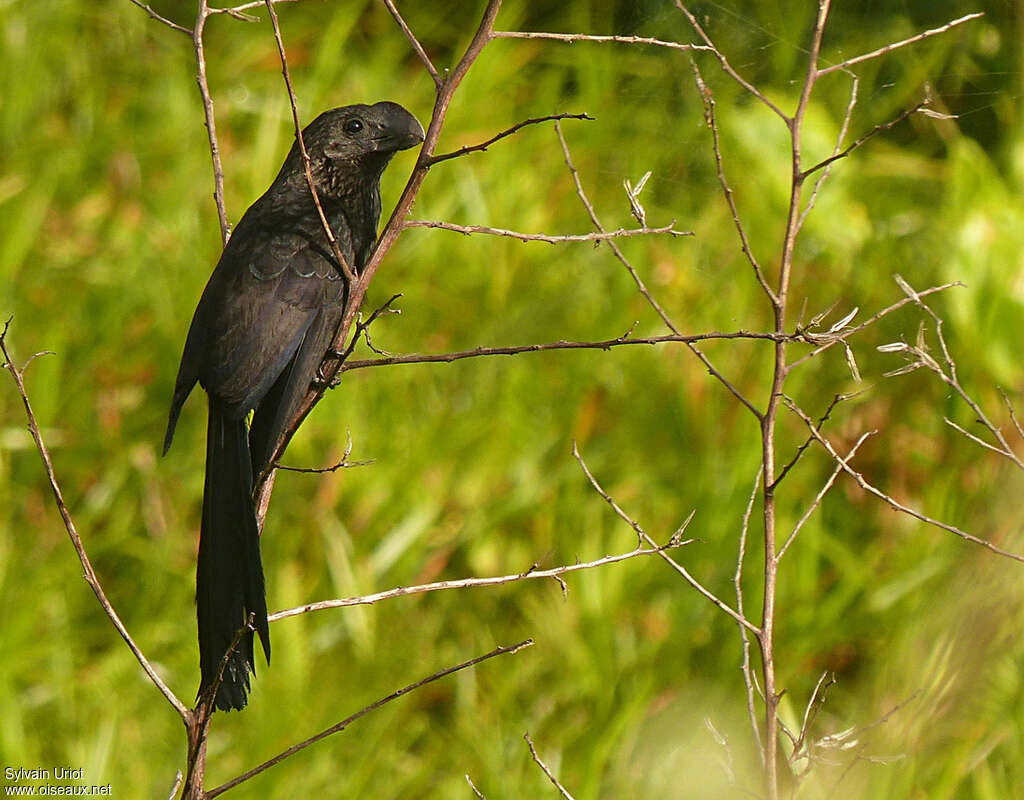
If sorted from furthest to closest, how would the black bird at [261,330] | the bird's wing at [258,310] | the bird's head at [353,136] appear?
the bird's head at [353,136]
the bird's wing at [258,310]
the black bird at [261,330]

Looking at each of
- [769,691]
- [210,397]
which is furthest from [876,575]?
[210,397]

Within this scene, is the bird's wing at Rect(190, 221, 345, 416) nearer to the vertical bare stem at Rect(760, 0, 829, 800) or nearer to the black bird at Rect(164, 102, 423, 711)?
the black bird at Rect(164, 102, 423, 711)

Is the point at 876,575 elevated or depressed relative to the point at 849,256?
depressed

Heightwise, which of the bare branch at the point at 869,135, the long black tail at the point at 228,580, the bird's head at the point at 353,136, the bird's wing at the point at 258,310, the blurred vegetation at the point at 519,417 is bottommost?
the blurred vegetation at the point at 519,417

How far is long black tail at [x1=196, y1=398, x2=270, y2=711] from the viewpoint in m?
1.23

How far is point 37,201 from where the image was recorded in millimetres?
3152

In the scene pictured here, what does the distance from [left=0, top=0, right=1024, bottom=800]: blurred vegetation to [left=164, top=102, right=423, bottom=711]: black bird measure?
559 mm

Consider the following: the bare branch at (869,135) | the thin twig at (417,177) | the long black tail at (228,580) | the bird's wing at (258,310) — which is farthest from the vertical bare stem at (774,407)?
the bird's wing at (258,310)

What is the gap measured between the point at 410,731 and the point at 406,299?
109 centimetres

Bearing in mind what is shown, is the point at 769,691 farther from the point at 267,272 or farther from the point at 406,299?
the point at 406,299

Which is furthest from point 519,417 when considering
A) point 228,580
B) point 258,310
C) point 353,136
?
point 228,580

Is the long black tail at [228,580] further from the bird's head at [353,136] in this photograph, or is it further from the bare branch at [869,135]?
the bare branch at [869,135]

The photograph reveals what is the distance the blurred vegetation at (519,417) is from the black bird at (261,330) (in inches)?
22.0

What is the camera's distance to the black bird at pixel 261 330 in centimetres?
133
